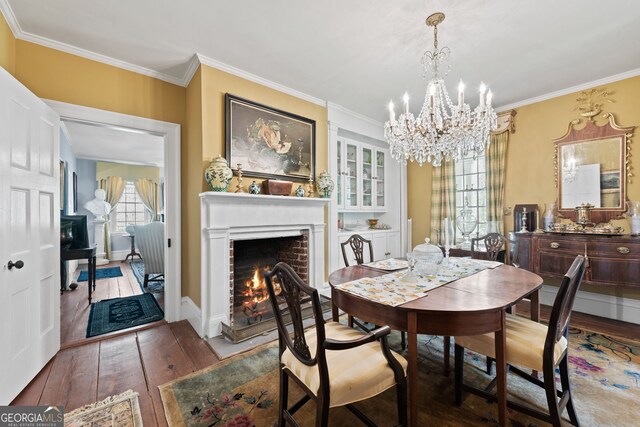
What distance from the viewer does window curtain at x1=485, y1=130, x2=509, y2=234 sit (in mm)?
3898

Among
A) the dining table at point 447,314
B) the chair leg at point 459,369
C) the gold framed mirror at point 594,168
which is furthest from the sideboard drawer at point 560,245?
the chair leg at point 459,369

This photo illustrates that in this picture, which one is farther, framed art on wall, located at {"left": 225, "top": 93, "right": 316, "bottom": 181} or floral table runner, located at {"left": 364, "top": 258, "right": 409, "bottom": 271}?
framed art on wall, located at {"left": 225, "top": 93, "right": 316, "bottom": 181}

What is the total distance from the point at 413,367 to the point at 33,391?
258cm

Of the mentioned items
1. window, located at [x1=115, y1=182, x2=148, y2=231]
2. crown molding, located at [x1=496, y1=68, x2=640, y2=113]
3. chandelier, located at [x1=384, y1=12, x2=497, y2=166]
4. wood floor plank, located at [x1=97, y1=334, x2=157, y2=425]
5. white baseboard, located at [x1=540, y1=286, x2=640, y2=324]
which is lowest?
wood floor plank, located at [x1=97, y1=334, x2=157, y2=425]

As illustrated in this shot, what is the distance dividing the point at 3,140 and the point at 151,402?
1933mm

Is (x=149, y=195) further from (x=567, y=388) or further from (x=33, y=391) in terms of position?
(x=567, y=388)

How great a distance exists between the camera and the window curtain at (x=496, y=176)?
3.90 meters

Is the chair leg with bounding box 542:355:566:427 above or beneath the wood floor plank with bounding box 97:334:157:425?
above

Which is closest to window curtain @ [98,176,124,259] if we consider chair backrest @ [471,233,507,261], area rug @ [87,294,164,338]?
area rug @ [87,294,164,338]

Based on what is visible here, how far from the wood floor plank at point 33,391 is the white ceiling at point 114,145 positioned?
3.16m

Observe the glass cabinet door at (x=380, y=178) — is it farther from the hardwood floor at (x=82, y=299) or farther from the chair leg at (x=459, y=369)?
the hardwood floor at (x=82, y=299)

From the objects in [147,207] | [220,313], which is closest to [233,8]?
[220,313]

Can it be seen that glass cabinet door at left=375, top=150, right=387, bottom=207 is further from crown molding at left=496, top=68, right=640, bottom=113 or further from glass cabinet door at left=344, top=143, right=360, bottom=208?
crown molding at left=496, top=68, right=640, bottom=113

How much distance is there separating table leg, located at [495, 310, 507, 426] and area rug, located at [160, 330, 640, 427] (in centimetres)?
18
